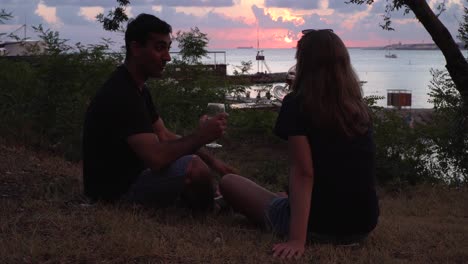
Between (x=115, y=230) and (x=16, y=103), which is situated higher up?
(x=16, y=103)

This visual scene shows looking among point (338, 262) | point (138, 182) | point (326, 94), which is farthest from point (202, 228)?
point (326, 94)

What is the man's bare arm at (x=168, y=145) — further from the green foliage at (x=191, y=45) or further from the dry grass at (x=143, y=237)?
the green foliage at (x=191, y=45)

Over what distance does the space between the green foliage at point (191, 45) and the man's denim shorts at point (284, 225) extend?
8.83m

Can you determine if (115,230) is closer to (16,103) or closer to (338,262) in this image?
(338,262)

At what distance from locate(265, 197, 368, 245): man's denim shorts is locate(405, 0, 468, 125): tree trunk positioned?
6436 mm

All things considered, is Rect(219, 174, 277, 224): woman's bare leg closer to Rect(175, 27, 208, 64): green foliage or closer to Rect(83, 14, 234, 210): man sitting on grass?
Rect(83, 14, 234, 210): man sitting on grass

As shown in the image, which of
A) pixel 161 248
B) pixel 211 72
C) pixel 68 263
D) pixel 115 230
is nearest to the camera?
pixel 68 263

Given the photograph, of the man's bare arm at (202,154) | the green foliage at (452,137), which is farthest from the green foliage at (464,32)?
the man's bare arm at (202,154)

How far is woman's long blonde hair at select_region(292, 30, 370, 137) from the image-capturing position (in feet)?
11.6

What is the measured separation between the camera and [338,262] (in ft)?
11.8

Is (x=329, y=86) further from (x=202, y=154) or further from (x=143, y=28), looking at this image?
(x=202, y=154)

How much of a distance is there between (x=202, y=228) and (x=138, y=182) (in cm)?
60

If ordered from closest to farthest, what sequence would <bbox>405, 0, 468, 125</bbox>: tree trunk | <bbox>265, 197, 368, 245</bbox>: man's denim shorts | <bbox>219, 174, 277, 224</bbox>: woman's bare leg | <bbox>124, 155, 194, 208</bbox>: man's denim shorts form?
<bbox>265, 197, 368, 245</bbox>: man's denim shorts
<bbox>219, 174, 277, 224</bbox>: woman's bare leg
<bbox>124, 155, 194, 208</bbox>: man's denim shorts
<bbox>405, 0, 468, 125</bbox>: tree trunk

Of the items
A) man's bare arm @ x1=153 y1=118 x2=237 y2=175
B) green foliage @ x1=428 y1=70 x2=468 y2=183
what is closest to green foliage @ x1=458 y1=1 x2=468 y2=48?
green foliage @ x1=428 y1=70 x2=468 y2=183
